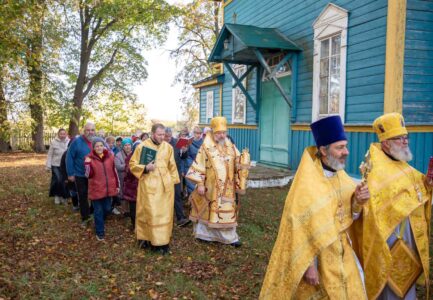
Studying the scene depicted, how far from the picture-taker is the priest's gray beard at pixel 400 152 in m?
3.61

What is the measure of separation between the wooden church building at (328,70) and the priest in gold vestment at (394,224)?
4618 mm

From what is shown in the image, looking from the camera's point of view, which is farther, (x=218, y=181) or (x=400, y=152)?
(x=218, y=181)

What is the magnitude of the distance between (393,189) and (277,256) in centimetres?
130

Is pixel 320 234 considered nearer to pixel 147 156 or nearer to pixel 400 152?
pixel 400 152

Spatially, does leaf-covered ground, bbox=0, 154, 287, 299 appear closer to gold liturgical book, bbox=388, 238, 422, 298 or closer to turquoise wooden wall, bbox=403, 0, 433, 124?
gold liturgical book, bbox=388, 238, 422, 298

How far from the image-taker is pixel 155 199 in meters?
5.87

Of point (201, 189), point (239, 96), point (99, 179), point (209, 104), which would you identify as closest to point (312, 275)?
point (201, 189)

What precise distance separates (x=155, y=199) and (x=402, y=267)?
346 cm

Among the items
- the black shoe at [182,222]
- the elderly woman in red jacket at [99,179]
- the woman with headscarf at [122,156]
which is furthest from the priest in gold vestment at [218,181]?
the woman with headscarf at [122,156]

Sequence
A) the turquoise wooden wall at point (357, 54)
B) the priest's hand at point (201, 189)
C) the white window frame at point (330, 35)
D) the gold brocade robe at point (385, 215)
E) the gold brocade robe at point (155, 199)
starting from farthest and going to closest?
the white window frame at point (330, 35)
the turquoise wooden wall at point (357, 54)
the priest's hand at point (201, 189)
the gold brocade robe at point (155, 199)
the gold brocade robe at point (385, 215)

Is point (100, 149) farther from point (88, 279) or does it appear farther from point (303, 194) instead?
point (303, 194)

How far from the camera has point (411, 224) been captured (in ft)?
11.6

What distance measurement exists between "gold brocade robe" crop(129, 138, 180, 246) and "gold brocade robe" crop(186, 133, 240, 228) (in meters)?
0.43

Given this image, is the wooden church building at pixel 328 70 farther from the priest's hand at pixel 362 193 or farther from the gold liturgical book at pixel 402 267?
the priest's hand at pixel 362 193
